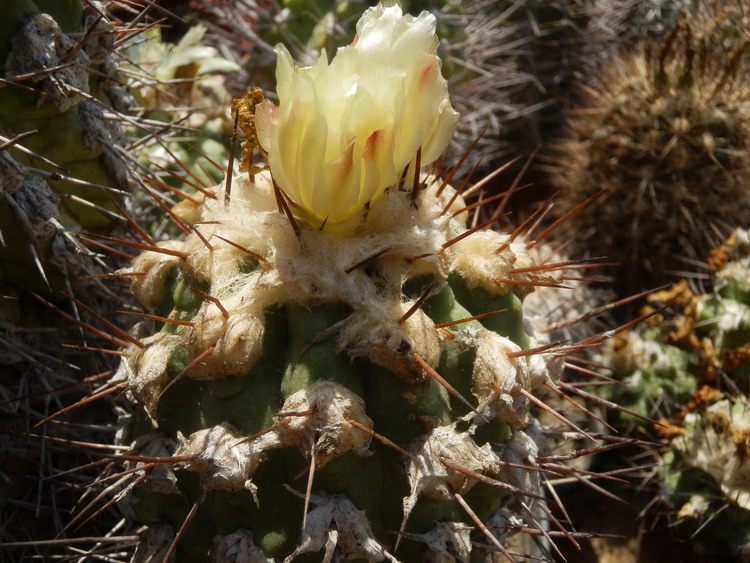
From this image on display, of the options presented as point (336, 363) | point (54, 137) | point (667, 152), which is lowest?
point (667, 152)

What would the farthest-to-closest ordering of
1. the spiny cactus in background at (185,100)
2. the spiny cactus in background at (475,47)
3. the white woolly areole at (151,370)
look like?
the spiny cactus in background at (475,47) < the spiny cactus in background at (185,100) < the white woolly areole at (151,370)

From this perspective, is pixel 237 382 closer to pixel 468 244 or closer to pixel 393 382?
pixel 393 382

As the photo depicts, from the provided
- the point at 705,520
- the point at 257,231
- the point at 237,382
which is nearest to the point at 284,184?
the point at 257,231

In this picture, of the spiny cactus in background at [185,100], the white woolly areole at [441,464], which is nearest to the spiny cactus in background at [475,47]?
the spiny cactus in background at [185,100]

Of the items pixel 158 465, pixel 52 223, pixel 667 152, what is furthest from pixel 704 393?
pixel 52 223

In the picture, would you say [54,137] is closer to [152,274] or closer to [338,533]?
[152,274]

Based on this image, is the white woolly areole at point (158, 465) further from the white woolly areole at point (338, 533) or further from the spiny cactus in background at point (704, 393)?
the spiny cactus in background at point (704, 393)
